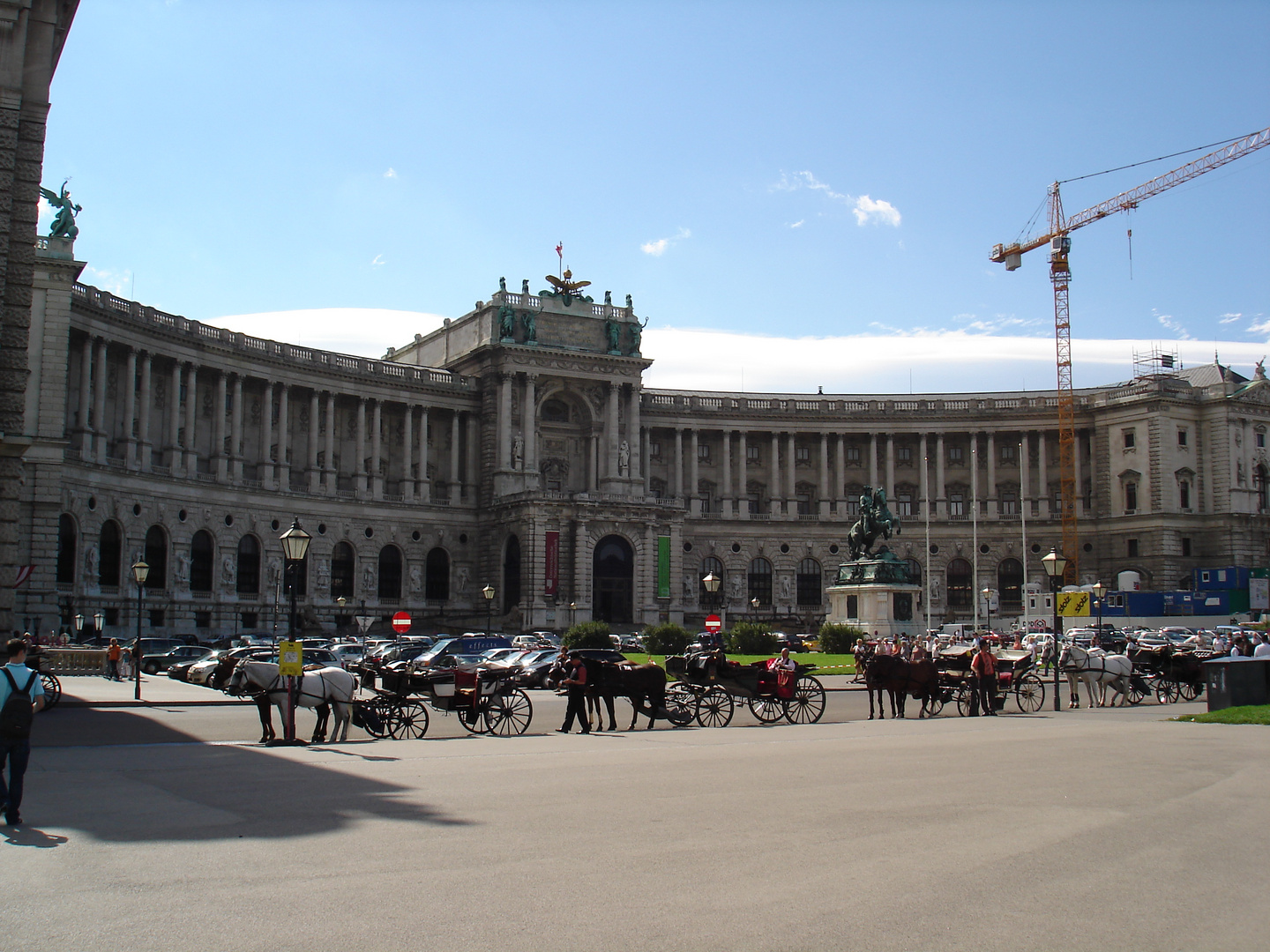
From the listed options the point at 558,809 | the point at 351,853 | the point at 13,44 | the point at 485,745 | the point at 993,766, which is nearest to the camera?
the point at 351,853

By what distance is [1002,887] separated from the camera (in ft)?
37.8

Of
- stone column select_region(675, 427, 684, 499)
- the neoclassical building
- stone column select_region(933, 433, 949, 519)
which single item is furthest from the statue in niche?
stone column select_region(933, 433, 949, 519)

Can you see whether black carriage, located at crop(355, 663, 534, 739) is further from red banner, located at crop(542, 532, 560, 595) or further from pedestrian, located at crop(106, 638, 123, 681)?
red banner, located at crop(542, 532, 560, 595)

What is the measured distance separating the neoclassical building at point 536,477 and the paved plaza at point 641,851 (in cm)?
4433

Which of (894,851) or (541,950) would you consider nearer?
(541,950)

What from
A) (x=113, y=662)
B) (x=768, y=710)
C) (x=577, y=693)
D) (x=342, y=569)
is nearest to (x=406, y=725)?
(x=577, y=693)

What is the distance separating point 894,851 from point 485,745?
13736 millimetres

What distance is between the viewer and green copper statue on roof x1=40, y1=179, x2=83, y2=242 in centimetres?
6034

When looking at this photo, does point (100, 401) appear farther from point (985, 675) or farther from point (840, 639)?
point (985, 675)

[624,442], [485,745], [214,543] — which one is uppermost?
[624,442]

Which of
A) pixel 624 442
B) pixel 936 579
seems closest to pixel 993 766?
pixel 624 442

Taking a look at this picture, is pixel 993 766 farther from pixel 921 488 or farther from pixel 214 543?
pixel 921 488

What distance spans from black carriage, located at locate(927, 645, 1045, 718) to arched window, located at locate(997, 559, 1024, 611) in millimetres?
62463

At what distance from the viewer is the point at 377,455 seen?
89.3m
